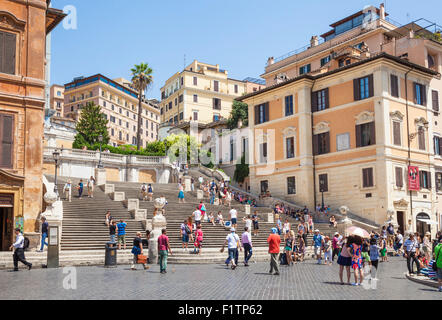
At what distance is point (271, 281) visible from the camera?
50.2 ft

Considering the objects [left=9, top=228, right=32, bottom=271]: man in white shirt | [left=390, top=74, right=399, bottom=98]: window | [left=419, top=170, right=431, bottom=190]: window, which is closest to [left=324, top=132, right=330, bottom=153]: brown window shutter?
[left=390, top=74, right=399, bottom=98]: window

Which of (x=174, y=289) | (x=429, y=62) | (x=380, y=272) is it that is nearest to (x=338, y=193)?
(x=429, y=62)

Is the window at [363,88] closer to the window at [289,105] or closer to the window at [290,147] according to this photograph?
the window at [289,105]

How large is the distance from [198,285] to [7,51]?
15503 mm

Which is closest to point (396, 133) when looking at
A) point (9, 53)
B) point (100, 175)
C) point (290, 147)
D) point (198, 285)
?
point (290, 147)

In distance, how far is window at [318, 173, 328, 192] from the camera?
38906 millimetres

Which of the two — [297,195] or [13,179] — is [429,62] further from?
[13,179]

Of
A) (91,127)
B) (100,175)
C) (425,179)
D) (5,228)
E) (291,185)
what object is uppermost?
(91,127)

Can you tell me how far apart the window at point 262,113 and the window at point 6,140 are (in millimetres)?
26141

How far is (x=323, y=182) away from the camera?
39.1 metres

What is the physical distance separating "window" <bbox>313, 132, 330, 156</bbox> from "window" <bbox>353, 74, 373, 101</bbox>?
4044mm

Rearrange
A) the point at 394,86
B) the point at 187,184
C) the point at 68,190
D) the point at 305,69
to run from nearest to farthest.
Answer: the point at 68,190 < the point at 394,86 < the point at 187,184 < the point at 305,69

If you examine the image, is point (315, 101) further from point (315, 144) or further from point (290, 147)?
point (290, 147)

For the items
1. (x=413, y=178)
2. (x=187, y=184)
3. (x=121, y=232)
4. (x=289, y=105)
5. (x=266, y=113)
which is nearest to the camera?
(x=121, y=232)
